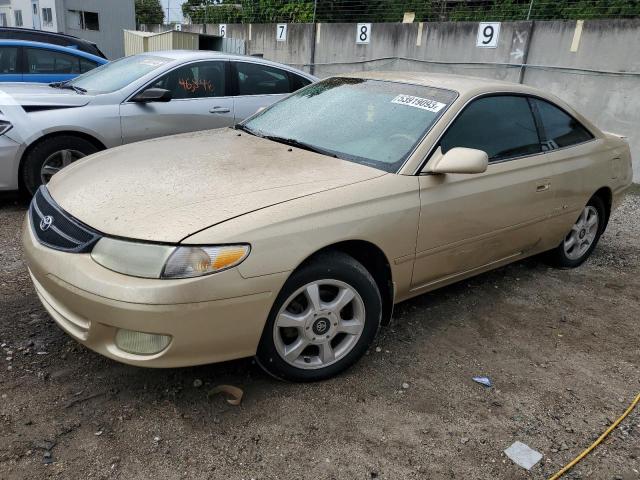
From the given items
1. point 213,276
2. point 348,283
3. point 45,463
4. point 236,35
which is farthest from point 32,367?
point 236,35

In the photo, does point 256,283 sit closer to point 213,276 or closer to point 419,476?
point 213,276

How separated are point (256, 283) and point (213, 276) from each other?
20cm

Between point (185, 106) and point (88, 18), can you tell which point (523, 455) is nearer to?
point (185, 106)

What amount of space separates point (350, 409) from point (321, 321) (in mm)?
449

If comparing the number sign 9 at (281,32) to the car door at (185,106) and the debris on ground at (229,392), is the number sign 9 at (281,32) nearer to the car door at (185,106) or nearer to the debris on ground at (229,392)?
the car door at (185,106)

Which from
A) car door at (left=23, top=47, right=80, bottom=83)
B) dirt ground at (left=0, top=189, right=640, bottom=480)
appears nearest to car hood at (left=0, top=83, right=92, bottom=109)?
dirt ground at (left=0, top=189, right=640, bottom=480)

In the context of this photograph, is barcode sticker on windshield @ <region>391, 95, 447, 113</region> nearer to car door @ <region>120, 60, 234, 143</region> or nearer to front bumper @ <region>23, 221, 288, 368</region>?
front bumper @ <region>23, 221, 288, 368</region>

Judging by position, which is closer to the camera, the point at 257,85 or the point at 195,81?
the point at 195,81

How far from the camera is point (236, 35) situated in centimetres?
1534

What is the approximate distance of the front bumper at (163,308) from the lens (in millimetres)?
2281

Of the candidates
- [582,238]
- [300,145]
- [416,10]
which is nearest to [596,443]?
[300,145]

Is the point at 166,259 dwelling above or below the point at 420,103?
below

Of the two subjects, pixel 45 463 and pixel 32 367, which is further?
pixel 32 367

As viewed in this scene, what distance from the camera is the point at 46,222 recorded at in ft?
8.86
